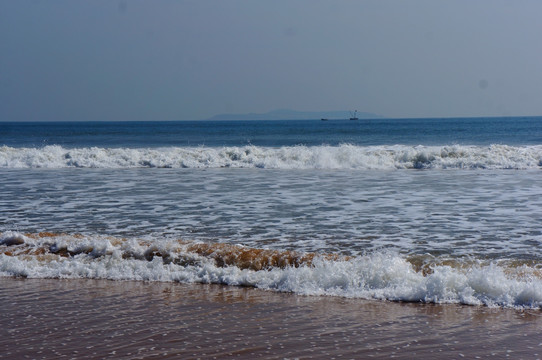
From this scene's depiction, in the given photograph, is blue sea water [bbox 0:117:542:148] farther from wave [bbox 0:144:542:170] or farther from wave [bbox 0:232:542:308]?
wave [bbox 0:232:542:308]

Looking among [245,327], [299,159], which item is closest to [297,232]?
[245,327]

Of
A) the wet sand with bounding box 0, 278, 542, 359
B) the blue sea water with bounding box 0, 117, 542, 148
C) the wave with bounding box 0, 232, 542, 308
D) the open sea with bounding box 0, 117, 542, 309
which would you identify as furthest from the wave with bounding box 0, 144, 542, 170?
the blue sea water with bounding box 0, 117, 542, 148

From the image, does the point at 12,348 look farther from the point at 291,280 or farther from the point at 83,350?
the point at 291,280

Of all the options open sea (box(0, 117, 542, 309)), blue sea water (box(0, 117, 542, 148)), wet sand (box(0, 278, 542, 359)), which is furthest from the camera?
blue sea water (box(0, 117, 542, 148))

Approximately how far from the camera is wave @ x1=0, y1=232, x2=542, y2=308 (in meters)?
7.51

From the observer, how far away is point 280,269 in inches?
344

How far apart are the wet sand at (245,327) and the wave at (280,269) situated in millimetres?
338

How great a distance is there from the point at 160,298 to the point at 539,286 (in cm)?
494

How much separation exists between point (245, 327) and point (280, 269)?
7.98 ft

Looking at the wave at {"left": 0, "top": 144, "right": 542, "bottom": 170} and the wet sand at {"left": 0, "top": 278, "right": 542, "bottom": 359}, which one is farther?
the wave at {"left": 0, "top": 144, "right": 542, "bottom": 170}

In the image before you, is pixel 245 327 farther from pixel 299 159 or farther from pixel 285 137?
pixel 285 137

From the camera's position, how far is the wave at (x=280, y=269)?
7.51 m

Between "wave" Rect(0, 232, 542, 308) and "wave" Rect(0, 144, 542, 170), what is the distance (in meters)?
17.5

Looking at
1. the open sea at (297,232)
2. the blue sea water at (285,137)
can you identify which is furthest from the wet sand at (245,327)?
the blue sea water at (285,137)
